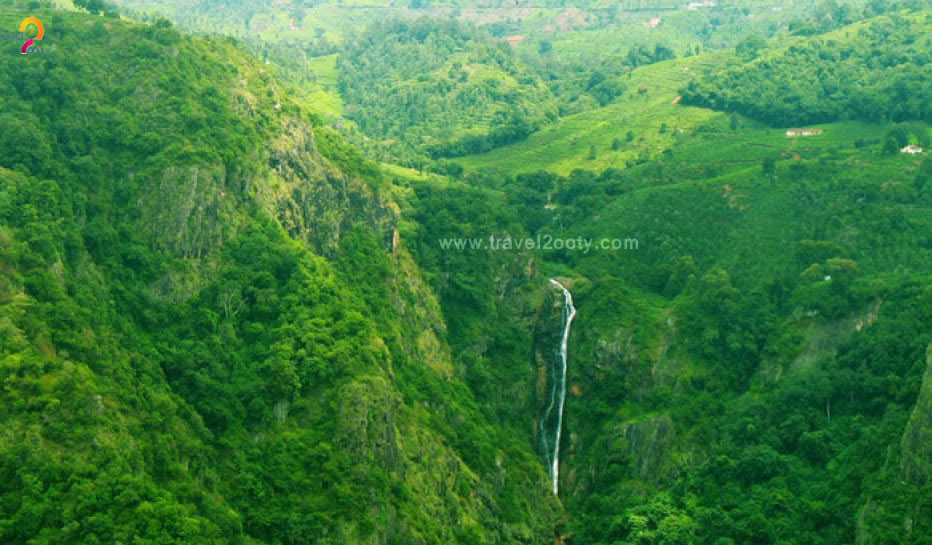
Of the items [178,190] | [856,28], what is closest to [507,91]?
[856,28]

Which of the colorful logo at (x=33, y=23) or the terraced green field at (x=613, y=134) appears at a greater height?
the colorful logo at (x=33, y=23)

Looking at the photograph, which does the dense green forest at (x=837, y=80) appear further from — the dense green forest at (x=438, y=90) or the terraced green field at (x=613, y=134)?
the dense green forest at (x=438, y=90)

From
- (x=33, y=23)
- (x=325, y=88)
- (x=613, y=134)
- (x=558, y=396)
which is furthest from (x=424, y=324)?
(x=325, y=88)

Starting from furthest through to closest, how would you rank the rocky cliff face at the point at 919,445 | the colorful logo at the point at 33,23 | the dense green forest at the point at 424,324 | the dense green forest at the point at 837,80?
the dense green forest at the point at 837,80
the colorful logo at the point at 33,23
the rocky cliff face at the point at 919,445
the dense green forest at the point at 424,324

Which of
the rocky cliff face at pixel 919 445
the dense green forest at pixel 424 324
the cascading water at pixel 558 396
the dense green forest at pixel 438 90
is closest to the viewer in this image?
the dense green forest at pixel 424 324

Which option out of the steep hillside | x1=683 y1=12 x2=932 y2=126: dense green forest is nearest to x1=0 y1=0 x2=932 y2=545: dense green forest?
the steep hillside


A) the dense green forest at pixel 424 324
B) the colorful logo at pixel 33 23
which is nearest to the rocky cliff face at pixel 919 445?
the dense green forest at pixel 424 324

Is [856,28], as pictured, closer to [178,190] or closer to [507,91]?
[507,91]
